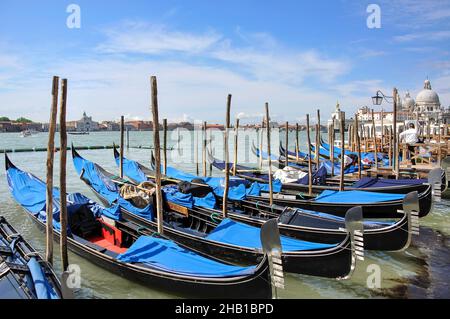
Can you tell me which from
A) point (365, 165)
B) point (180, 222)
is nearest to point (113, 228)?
point (180, 222)

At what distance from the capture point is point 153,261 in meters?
4.45

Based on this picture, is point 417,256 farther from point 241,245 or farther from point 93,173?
point 93,173

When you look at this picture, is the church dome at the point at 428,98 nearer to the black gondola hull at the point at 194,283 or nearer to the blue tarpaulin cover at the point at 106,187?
the blue tarpaulin cover at the point at 106,187

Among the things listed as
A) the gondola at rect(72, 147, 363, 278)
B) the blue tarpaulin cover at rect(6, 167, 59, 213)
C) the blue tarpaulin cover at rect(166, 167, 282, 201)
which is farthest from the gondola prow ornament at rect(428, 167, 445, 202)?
the blue tarpaulin cover at rect(6, 167, 59, 213)

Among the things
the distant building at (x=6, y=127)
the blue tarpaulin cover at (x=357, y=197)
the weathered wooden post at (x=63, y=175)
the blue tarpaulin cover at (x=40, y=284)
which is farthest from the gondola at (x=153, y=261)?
the distant building at (x=6, y=127)

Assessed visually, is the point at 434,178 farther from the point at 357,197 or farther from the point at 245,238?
the point at 245,238

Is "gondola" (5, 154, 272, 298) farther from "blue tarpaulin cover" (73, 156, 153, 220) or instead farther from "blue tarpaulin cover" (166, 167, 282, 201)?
"blue tarpaulin cover" (166, 167, 282, 201)

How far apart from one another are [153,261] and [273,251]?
4.97 feet

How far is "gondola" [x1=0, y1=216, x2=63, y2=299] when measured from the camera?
346 cm

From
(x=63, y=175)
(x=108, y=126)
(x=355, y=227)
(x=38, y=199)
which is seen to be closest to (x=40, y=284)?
(x=63, y=175)

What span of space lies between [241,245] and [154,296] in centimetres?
133

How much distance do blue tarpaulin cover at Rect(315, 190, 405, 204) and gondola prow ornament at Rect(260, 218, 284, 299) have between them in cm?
439

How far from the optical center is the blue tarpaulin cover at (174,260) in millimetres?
4061

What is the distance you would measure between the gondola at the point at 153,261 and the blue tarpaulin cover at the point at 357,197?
344cm
